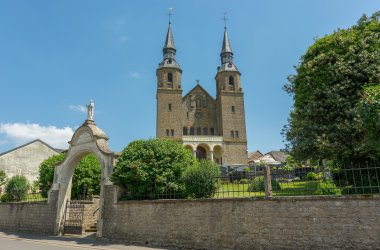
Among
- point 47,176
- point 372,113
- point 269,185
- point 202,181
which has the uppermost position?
point 372,113

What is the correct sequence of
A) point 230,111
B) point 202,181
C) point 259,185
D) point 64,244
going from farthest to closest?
point 230,111 < point 64,244 < point 202,181 < point 259,185

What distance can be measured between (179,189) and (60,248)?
491cm

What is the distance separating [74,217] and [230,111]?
3999cm

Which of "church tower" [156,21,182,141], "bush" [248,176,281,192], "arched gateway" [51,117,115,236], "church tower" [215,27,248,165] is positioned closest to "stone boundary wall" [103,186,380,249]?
"bush" [248,176,281,192]

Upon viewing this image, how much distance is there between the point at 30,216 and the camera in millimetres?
15789

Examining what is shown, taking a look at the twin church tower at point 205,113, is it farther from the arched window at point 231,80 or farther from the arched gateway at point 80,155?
the arched gateway at point 80,155

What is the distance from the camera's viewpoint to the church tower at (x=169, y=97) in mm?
49500

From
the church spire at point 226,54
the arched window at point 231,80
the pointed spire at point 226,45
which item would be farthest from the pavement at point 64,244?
the pointed spire at point 226,45

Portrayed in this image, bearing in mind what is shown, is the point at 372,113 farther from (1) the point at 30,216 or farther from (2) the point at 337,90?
(1) the point at 30,216

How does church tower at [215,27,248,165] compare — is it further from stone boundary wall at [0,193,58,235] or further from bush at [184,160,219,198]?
bush at [184,160,219,198]

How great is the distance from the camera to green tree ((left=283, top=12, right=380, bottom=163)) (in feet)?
37.4

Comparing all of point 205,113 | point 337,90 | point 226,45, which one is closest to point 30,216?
point 337,90

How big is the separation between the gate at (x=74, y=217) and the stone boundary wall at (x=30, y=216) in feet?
1.97

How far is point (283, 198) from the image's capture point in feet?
29.1
